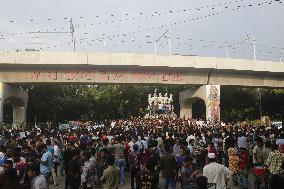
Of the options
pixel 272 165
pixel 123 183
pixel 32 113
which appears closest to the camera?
pixel 272 165

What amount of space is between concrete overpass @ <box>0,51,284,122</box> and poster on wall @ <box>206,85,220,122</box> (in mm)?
320

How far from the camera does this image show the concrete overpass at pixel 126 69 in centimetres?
3341

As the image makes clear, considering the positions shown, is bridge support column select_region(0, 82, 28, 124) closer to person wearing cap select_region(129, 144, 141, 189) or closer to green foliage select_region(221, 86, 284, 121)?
person wearing cap select_region(129, 144, 141, 189)

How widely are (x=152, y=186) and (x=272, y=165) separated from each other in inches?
164

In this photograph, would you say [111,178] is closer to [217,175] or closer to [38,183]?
[38,183]

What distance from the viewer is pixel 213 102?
39.3 metres

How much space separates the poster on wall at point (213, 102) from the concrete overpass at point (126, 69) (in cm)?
32

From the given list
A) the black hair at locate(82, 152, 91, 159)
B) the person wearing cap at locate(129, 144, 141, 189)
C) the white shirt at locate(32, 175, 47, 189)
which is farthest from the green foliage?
the white shirt at locate(32, 175, 47, 189)

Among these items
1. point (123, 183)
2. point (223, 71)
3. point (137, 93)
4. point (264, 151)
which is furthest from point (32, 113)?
point (264, 151)

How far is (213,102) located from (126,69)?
9.09 meters

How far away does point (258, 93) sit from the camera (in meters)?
60.0

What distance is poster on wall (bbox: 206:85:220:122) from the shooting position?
39344 mm

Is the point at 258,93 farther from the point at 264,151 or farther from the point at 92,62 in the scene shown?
the point at 264,151

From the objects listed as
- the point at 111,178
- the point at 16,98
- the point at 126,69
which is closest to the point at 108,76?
the point at 126,69
